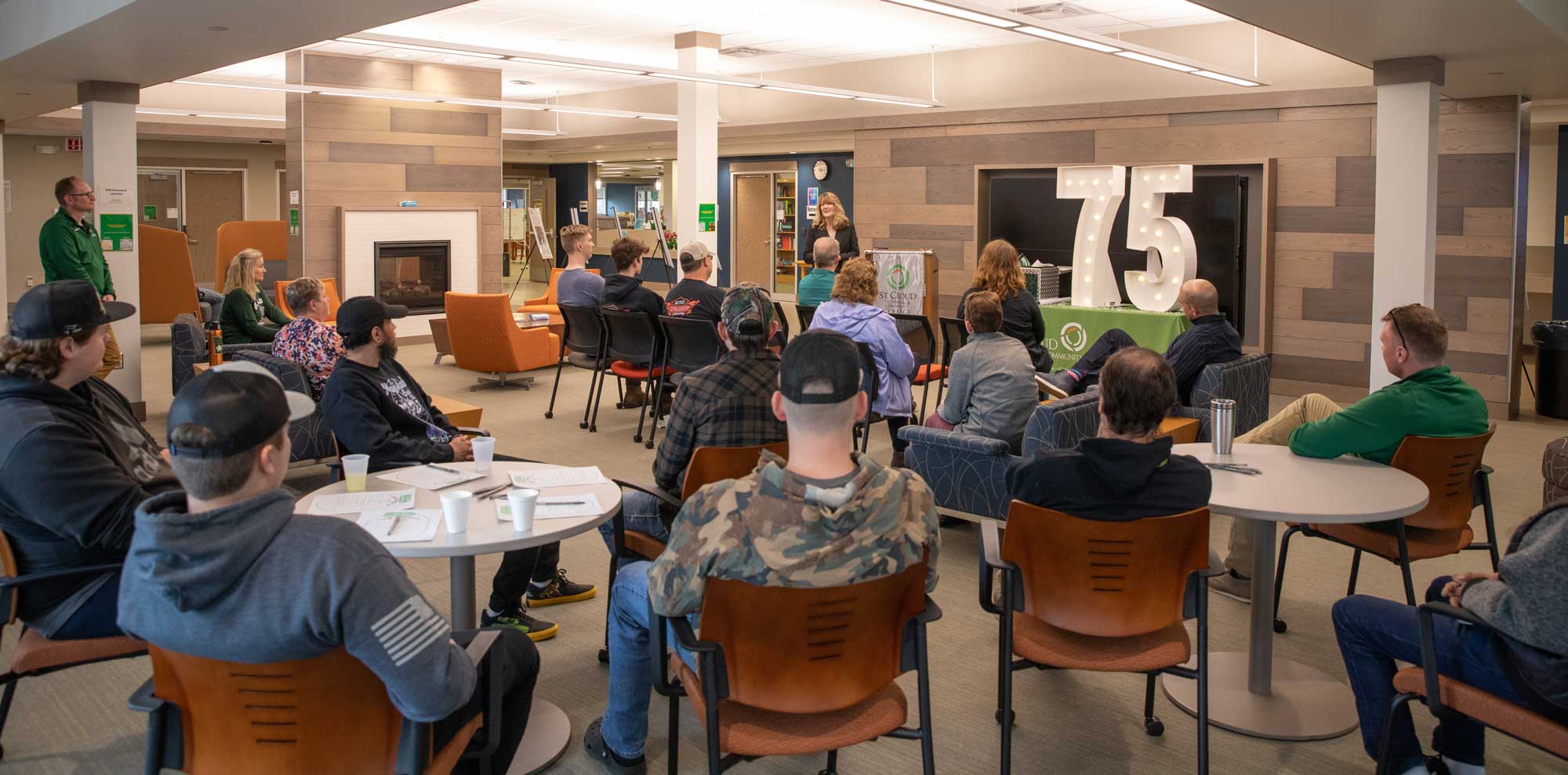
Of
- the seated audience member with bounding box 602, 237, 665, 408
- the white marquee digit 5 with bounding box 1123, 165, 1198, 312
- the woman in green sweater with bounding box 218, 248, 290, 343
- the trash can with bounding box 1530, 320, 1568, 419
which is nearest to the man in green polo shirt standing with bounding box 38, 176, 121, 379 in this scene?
the woman in green sweater with bounding box 218, 248, 290, 343

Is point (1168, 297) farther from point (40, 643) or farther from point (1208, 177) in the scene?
point (40, 643)

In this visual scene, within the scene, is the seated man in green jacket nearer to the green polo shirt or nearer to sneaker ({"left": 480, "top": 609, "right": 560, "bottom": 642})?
sneaker ({"left": 480, "top": 609, "right": 560, "bottom": 642})

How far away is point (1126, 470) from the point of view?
9.25ft

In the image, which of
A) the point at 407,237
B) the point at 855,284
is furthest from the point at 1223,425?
the point at 407,237

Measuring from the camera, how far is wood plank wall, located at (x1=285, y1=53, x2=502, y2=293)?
39.1 ft

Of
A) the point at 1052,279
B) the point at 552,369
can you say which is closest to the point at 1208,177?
the point at 1052,279

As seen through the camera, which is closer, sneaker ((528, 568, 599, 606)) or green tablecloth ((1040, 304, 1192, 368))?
sneaker ((528, 568, 599, 606))

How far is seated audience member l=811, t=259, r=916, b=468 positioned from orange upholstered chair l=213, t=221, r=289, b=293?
10.3 m

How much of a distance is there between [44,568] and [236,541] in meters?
1.35

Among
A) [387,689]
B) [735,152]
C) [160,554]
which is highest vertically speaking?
[735,152]

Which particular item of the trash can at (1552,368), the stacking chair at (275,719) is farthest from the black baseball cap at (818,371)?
the trash can at (1552,368)

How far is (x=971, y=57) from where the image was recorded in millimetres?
12391

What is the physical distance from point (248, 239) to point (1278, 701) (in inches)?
564

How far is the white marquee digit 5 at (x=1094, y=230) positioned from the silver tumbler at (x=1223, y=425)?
546 centimetres
